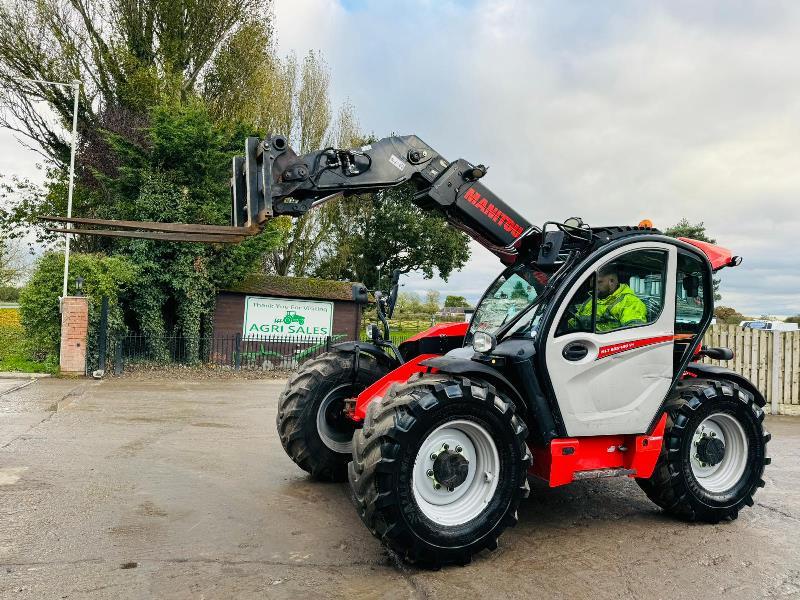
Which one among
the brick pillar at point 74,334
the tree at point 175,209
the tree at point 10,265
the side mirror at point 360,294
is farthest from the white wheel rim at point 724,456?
the tree at point 10,265

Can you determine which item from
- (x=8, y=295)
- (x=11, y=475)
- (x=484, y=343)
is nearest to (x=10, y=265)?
(x=8, y=295)

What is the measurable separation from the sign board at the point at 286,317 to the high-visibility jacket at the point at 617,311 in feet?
50.0

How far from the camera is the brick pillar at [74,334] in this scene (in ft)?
47.6

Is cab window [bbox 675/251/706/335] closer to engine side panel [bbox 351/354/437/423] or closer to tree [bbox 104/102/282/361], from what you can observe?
engine side panel [bbox 351/354/437/423]

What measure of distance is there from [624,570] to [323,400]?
294 cm

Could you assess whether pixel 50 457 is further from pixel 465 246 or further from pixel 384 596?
pixel 465 246

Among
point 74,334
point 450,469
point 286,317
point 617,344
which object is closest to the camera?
point 450,469

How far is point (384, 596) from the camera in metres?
3.63

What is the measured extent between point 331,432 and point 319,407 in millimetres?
310

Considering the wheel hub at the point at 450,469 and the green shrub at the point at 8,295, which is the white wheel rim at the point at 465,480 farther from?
the green shrub at the point at 8,295

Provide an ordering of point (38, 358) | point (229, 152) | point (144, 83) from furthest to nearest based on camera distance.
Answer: point (144, 83) < point (229, 152) < point (38, 358)

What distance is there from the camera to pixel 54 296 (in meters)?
15.2

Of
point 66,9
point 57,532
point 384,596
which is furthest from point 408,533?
point 66,9

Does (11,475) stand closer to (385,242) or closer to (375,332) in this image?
(375,332)
